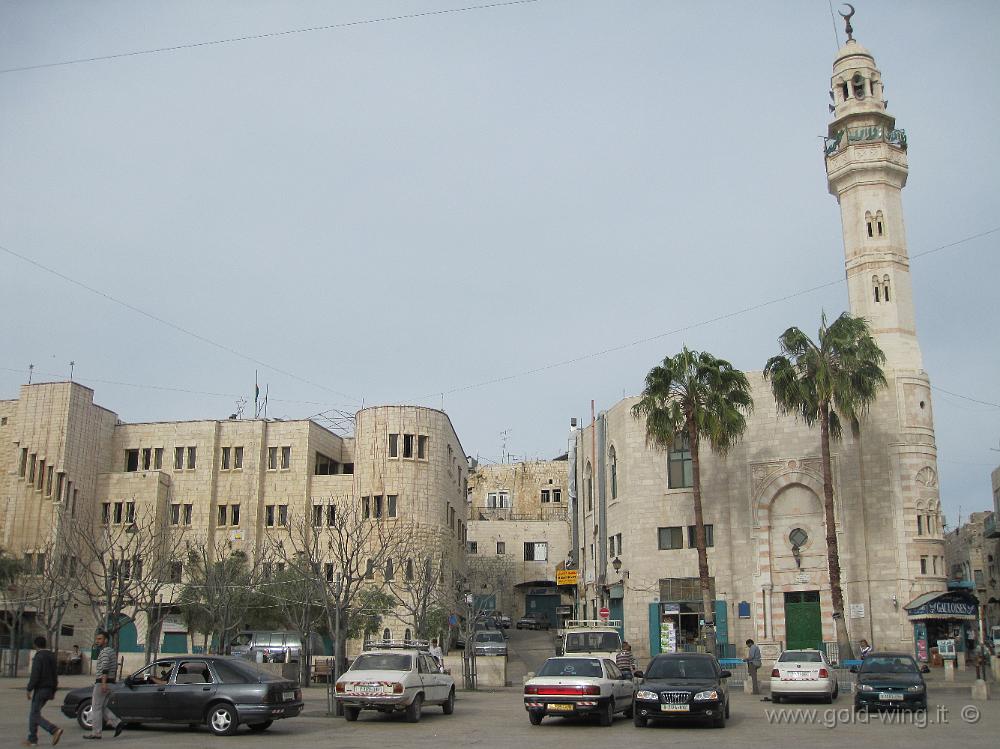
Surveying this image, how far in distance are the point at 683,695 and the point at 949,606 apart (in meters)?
25.1

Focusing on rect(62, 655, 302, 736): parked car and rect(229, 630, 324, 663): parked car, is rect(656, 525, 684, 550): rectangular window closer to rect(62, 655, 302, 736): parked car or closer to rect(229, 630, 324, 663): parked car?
rect(229, 630, 324, 663): parked car

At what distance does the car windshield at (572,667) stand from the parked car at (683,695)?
101cm

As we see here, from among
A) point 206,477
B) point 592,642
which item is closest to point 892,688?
point 592,642

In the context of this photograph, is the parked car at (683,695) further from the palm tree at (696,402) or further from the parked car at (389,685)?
the palm tree at (696,402)

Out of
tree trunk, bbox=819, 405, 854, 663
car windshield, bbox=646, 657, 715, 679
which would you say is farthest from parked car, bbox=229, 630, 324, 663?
tree trunk, bbox=819, 405, 854, 663

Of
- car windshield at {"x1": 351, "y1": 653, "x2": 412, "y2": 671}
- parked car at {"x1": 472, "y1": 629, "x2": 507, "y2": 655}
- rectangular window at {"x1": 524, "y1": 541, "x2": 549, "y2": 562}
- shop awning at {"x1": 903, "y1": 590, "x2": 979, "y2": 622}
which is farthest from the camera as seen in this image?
rectangular window at {"x1": 524, "y1": 541, "x2": 549, "y2": 562}

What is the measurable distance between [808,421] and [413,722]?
26491 millimetres

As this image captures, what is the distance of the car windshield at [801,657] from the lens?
25.3 meters

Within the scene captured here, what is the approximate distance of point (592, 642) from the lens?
88.4 ft

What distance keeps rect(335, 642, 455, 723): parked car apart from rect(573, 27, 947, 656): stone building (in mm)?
24230

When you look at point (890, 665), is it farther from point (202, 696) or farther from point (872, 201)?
point (872, 201)

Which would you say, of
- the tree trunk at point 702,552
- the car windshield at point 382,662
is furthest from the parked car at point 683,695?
the tree trunk at point 702,552

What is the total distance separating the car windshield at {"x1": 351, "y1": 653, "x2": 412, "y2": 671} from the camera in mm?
20219

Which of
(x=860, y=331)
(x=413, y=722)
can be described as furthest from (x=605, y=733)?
(x=860, y=331)
